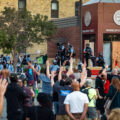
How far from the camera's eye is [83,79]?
10.9 metres

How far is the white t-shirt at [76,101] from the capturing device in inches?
367

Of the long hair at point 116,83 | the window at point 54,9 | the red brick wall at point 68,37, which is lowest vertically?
the long hair at point 116,83

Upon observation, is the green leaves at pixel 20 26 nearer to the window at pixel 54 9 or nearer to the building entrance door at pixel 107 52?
the building entrance door at pixel 107 52

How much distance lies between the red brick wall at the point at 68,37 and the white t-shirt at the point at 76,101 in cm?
3368

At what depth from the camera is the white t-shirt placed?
367 inches

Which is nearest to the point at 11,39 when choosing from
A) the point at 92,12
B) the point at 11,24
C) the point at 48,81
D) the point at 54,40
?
the point at 11,24

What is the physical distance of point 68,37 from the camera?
147ft

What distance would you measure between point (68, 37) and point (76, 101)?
35.6 meters

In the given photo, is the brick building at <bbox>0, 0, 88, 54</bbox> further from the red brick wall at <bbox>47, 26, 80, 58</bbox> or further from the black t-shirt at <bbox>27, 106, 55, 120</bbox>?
the black t-shirt at <bbox>27, 106, 55, 120</bbox>

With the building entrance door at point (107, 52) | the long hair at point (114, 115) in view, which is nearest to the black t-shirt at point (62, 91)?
the long hair at point (114, 115)

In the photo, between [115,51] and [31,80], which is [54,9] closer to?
[115,51]

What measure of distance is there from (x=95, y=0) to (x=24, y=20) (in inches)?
271

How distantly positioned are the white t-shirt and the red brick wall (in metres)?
33.7

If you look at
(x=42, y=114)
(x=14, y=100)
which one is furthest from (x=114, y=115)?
(x=14, y=100)
